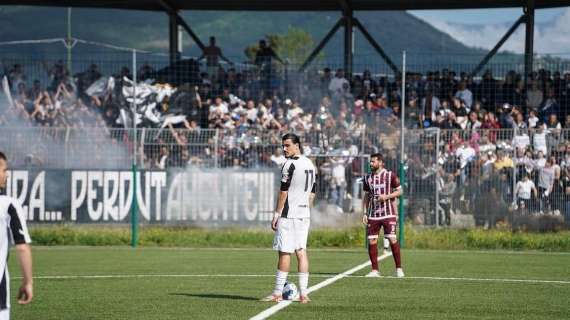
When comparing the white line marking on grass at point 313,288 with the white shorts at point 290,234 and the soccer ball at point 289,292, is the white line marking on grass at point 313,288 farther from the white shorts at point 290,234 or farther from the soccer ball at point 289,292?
the white shorts at point 290,234

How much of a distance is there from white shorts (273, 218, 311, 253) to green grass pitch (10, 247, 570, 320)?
2.48 ft

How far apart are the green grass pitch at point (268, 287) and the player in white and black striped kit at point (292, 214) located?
0.54m

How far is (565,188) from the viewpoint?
24938 mm

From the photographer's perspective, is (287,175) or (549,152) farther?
(549,152)

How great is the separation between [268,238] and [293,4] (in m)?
13.7

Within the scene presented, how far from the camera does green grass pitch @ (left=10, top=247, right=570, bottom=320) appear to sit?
12219 mm

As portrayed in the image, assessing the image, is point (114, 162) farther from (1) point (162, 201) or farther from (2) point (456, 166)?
(2) point (456, 166)

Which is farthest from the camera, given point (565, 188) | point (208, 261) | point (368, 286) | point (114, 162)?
point (114, 162)

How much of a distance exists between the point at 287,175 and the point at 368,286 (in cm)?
274

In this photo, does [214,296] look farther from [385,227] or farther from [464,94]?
[464,94]

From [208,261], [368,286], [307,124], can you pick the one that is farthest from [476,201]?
[368,286]

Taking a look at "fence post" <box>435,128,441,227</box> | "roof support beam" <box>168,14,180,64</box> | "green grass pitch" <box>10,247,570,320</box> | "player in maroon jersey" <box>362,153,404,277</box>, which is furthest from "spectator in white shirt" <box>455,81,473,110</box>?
"player in maroon jersey" <box>362,153,404,277</box>

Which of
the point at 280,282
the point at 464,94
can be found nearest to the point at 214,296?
the point at 280,282

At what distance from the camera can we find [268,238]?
2581 centimetres
